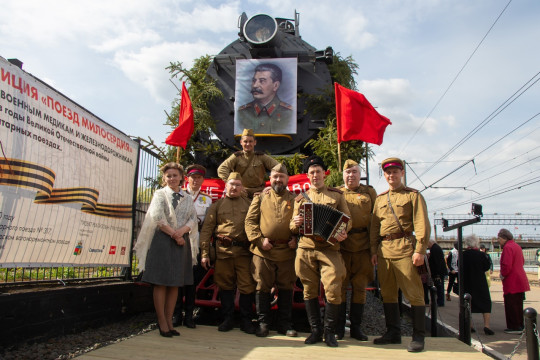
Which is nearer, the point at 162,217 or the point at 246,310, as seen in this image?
the point at 162,217

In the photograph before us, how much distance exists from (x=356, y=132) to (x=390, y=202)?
2053mm

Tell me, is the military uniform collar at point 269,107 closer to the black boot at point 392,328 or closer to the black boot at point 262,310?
the black boot at point 262,310

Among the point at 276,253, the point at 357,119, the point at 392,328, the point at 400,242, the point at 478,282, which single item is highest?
the point at 357,119

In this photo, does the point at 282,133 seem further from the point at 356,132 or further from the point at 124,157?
the point at 124,157

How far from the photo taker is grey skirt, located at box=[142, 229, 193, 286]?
3545 mm

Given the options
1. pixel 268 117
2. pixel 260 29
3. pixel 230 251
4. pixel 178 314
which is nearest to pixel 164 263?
pixel 230 251

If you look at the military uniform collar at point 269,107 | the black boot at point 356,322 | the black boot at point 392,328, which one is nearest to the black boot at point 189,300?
the black boot at point 356,322

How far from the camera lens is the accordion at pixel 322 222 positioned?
3.48 meters

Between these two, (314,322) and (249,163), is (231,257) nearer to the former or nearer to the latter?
(314,322)

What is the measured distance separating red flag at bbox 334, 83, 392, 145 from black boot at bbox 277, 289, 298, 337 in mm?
2449

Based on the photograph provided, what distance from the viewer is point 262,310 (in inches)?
151

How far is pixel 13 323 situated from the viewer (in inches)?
120

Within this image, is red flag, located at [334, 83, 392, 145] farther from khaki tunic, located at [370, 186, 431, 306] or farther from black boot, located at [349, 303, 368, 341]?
black boot, located at [349, 303, 368, 341]

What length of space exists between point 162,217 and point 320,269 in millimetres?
1465
